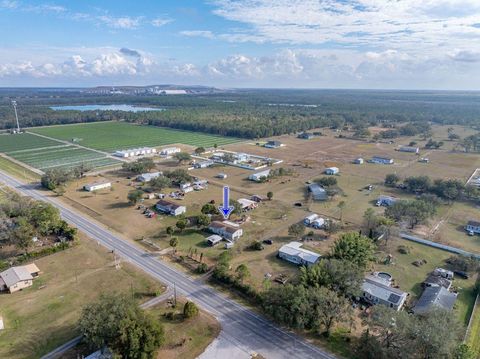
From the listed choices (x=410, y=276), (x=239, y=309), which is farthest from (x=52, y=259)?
(x=410, y=276)

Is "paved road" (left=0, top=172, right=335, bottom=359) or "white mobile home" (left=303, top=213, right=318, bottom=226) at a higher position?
"white mobile home" (left=303, top=213, right=318, bottom=226)

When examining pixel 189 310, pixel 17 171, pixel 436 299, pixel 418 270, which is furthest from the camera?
pixel 17 171

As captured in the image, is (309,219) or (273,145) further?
(273,145)

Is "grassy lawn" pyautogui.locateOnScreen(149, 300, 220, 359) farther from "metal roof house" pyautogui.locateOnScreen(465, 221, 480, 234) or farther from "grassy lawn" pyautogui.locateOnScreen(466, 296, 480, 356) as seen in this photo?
"metal roof house" pyautogui.locateOnScreen(465, 221, 480, 234)

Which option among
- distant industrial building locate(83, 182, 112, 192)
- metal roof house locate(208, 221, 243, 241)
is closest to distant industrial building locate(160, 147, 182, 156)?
distant industrial building locate(83, 182, 112, 192)

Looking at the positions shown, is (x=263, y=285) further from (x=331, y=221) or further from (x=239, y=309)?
(x=331, y=221)

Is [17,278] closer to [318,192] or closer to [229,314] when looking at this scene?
[229,314]

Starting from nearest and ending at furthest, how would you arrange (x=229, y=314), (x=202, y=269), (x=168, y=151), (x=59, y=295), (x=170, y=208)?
(x=229, y=314) → (x=59, y=295) → (x=202, y=269) → (x=170, y=208) → (x=168, y=151)

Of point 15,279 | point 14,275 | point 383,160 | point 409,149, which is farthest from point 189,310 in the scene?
point 409,149
